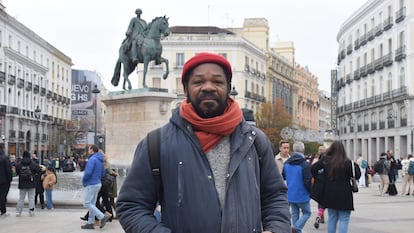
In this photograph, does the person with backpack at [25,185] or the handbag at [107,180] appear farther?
the person with backpack at [25,185]

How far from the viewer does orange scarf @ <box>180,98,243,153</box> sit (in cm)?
289

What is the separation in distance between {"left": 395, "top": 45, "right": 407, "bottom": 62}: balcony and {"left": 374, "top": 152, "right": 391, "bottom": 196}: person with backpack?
95.5 feet

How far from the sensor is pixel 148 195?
9.59 ft

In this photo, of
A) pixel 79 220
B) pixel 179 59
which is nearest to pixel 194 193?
pixel 79 220

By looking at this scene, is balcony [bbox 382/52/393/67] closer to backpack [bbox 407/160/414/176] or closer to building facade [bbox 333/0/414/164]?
building facade [bbox 333/0/414/164]

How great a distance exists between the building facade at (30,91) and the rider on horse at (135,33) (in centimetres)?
3406

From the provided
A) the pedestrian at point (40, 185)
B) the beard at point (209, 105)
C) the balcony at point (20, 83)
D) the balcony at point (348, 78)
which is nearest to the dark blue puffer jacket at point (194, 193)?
the beard at point (209, 105)

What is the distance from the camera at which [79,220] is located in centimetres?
1223

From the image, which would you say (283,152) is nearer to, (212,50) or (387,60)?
(387,60)

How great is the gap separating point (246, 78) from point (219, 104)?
243 ft

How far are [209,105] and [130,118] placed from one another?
18.3 metres

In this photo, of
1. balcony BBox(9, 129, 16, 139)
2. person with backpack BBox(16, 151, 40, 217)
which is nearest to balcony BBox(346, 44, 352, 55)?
balcony BBox(9, 129, 16, 139)

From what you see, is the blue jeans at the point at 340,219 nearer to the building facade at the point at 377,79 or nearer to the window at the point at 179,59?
the building facade at the point at 377,79

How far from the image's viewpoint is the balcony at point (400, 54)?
4843cm
